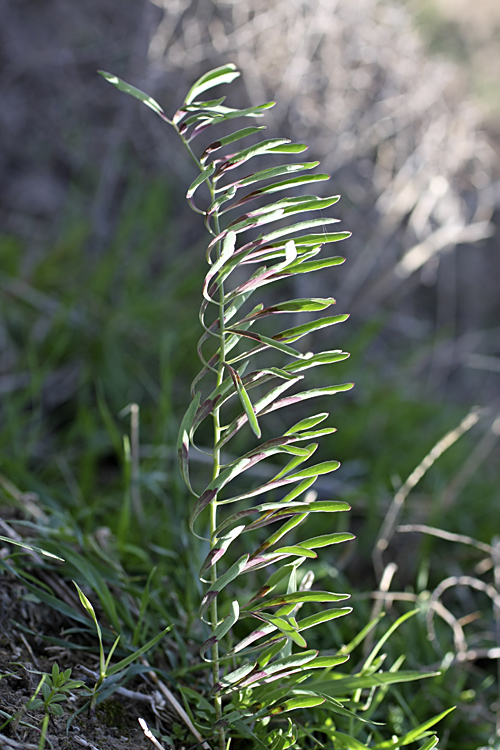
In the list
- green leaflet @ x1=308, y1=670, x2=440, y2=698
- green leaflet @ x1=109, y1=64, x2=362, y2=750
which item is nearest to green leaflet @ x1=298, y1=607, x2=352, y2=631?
green leaflet @ x1=109, y1=64, x2=362, y2=750

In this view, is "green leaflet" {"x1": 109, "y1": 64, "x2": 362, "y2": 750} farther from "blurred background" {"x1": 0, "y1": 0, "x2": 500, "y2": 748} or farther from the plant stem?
"blurred background" {"x1": 0, "y1": 0, "x2": 500, "y2": 748}

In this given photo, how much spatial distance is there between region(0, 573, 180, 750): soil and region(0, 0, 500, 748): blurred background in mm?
277

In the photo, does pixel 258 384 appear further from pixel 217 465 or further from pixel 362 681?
pixel 362 681

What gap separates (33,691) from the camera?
2.33ft

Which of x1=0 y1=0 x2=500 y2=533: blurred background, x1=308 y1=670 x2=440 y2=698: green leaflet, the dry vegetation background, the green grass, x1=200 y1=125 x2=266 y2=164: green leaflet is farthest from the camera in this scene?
the dry vegetation background

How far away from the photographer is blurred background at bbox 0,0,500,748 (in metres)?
1.65

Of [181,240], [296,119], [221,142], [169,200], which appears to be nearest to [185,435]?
[221,142]

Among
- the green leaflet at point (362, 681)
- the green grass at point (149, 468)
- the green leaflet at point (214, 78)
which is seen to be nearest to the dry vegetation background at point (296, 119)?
the green grass at point (149, 468)

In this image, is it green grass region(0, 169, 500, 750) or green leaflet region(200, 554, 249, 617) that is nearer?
green leaflet region(200, 554, 249, 617)

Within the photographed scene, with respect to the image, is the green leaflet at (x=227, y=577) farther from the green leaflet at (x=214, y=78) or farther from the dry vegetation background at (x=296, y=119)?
the dry vegetation background at (x=296, y=119)

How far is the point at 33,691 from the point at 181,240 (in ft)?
7.55

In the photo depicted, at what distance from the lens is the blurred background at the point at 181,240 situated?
1.65 metres

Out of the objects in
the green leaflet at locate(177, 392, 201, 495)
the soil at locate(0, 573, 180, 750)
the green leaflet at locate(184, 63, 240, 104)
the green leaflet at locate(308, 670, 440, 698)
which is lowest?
the green leaflet at locate(308, 670, 440, 698)

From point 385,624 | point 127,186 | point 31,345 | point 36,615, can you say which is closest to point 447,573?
point 385,624
